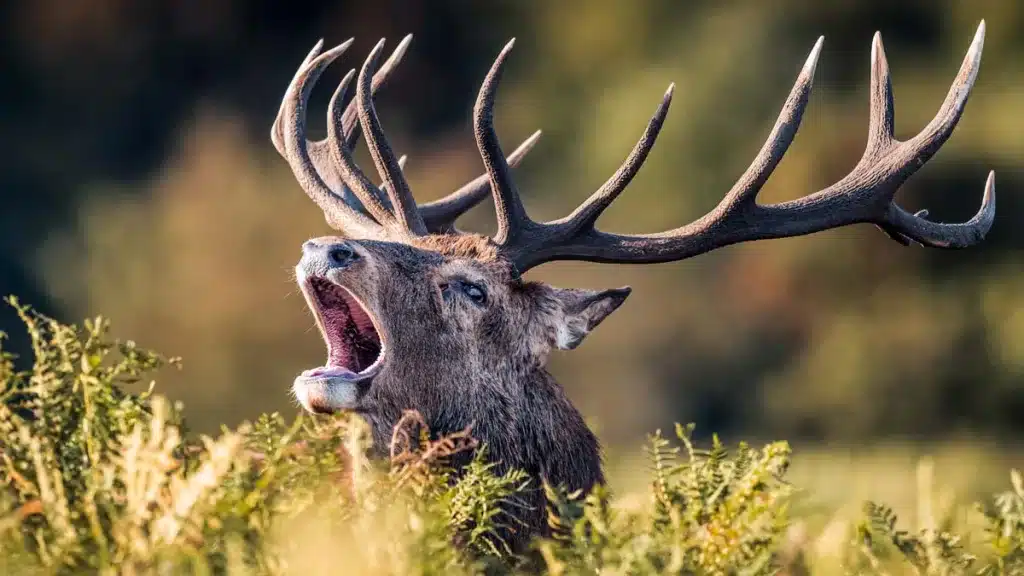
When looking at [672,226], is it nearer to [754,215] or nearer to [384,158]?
[754,215]

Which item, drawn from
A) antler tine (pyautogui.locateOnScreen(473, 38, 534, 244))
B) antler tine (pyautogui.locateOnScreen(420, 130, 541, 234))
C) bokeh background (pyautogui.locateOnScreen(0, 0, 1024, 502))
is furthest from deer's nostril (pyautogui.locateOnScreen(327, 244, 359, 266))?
bokeh background (pyautogui.locateOnScreen(0, 0, 1024, 502))

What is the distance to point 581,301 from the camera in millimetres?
6875

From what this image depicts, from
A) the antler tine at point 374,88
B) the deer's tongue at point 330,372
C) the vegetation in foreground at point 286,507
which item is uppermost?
the antler tine at point 374,88

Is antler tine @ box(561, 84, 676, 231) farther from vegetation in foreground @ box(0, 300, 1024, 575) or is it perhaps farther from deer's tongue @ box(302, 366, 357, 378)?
vegetation in foreground @ box(0, 300, 1024, 575)

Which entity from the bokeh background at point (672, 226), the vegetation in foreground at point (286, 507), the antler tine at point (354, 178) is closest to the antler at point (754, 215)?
the antler tine at point (354, 178)

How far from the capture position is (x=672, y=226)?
32406 mm

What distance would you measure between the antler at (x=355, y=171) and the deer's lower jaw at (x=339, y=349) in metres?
0.63

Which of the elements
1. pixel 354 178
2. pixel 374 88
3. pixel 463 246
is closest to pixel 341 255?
pixel 463 246

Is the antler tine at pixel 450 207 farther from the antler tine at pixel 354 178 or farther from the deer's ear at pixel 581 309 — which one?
the deer's ear at pixel 581 309

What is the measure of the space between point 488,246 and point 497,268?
12 centimetres

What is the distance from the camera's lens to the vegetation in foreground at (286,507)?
13.5 feet

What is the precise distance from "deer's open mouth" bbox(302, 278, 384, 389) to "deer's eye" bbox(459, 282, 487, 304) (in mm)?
347

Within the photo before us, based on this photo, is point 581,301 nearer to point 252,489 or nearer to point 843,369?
point 252,489

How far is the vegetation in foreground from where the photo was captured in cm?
411
